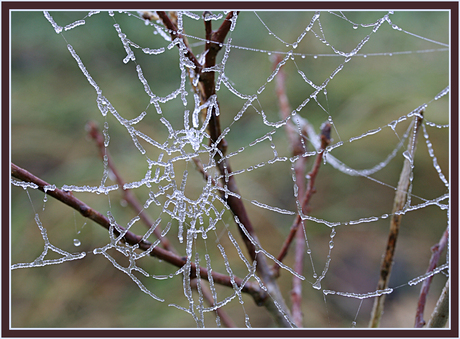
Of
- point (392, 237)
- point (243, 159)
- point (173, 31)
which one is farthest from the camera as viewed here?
point (243, 159)

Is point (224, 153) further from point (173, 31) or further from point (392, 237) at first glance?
point (392, 237)

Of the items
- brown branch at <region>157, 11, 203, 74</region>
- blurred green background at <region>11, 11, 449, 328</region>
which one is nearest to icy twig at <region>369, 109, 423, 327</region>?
brown branch at <region>157, 11, 203, 74</region>

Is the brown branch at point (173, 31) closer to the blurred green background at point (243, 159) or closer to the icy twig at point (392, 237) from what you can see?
the icy twig at point (392, 237)

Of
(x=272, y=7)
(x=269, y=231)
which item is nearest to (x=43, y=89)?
(x=269, y=231)

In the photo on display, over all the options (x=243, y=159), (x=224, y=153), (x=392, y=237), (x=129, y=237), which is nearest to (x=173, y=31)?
(x=224, y=153)

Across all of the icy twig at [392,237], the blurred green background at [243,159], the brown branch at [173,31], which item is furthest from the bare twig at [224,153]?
the blurred green background at [243,159]

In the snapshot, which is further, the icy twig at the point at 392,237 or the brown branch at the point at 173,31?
the icy twig at the point at 392,237
